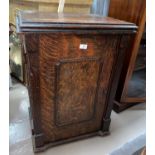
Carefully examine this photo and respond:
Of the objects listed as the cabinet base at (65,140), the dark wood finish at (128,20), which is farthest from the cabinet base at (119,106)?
the cabinet base at (65,140)

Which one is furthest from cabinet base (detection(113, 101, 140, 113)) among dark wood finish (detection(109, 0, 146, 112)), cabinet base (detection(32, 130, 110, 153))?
cabinet base (detection(32, 130, 110, 153))

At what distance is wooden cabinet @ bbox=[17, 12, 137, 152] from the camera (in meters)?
1.07

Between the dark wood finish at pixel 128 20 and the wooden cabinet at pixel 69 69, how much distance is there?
30cm

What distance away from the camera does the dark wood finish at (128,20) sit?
150 cm

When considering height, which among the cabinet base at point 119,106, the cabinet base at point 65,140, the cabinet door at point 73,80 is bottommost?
the cabinet base at point 65,140

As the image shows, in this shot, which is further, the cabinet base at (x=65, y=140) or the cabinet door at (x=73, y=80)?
the cabinet base at (x=65, y=140)

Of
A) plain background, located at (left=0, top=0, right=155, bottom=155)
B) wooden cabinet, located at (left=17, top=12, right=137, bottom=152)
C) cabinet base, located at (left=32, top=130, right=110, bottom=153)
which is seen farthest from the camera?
cabinet base, located at (left=32, top=130, right=110, bottom=153)

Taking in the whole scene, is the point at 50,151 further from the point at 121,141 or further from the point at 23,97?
the point at 23,97

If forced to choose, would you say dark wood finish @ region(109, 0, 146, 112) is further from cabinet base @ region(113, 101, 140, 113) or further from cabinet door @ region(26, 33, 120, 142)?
cabinet door @ region(26, 33, 120, 142)

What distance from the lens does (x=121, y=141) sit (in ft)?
5.32

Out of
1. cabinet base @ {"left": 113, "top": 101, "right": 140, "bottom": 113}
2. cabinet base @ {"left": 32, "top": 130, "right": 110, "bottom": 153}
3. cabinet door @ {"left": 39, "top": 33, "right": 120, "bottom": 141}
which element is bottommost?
cabinet base @ {"left": 32, "top": 130, "right": 110, "bottom": 153}

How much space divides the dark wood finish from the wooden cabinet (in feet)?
0.97
